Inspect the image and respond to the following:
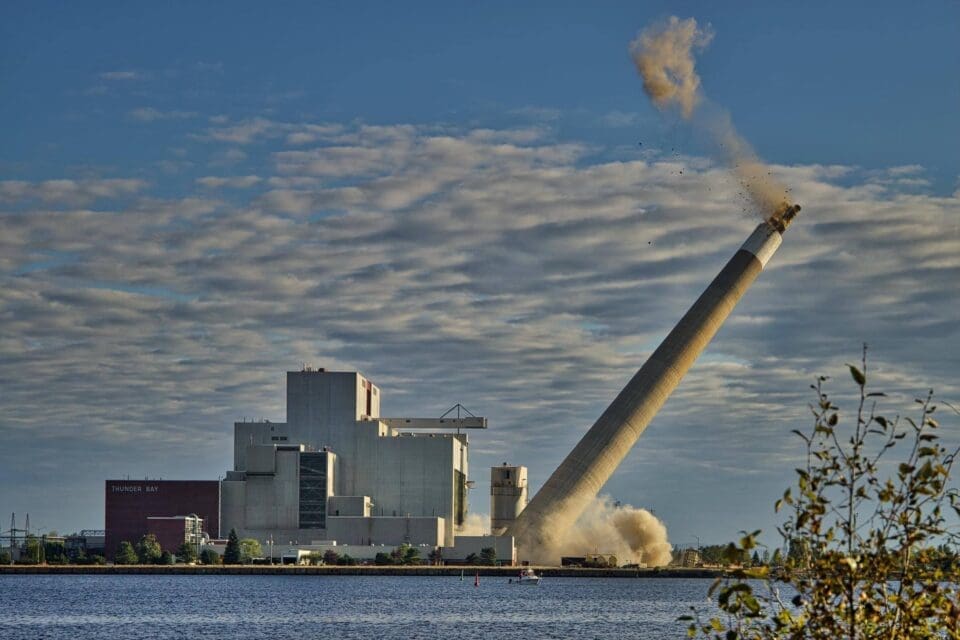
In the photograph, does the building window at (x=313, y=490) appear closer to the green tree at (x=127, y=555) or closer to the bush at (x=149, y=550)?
the bush at (x=149, y=550)

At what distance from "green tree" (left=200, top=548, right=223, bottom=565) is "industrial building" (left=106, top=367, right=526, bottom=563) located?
10.3 ft

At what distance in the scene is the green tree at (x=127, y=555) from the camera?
429 ft

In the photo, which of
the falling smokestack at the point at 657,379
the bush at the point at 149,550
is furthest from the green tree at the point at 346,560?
the falling smokestack at the point at 657,379

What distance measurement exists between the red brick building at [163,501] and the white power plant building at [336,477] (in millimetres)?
1203

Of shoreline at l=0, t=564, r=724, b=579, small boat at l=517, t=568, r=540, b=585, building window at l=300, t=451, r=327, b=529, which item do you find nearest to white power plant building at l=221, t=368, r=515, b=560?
building window at l=300, t=451, r=327, b=529

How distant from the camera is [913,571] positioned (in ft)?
42.8

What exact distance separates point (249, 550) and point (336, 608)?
52.7 metres

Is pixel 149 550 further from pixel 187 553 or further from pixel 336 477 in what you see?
pixel 336 477

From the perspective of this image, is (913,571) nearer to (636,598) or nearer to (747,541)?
(747,541)

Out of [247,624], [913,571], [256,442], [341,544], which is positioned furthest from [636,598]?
[913,571]

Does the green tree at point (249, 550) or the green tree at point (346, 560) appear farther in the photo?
the green tree at point (346, 560)

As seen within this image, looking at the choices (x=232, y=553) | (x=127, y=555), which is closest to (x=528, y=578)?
(x=232, y=553)

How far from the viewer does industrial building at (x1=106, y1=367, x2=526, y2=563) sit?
130m

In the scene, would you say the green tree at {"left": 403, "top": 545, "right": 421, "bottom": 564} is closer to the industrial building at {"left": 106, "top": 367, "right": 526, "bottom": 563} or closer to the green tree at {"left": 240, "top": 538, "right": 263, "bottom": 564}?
the industrial building at {"left": 106, "top": 367, "right": 526, "bottom": 563}
